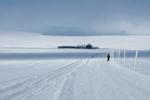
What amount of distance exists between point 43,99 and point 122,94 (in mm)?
2650

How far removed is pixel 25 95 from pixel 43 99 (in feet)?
2.85

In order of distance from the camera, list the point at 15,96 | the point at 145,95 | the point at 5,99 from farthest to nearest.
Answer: the point at 145,95 < the point at 15,96 < the point at 5,99

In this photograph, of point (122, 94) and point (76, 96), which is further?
point (122, 94)

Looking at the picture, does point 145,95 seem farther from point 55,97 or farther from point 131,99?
point 55,97

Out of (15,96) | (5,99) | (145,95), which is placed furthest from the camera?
(145,95)

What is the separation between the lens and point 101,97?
9.11 m

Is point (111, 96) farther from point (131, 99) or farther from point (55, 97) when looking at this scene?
point (55, 97)

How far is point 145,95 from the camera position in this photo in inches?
382

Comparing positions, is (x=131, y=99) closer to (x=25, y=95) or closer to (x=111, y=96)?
(x=111, y=96)

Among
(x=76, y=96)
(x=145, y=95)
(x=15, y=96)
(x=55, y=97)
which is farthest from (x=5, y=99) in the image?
(x=145, y=95)

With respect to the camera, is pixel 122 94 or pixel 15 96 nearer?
pixel 15 96

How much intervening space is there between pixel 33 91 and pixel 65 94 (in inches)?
49.6

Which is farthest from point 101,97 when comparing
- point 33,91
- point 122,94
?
point 33,91

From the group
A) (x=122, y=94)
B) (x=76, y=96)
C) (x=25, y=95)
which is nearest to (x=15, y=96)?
(x=25, y=95)
